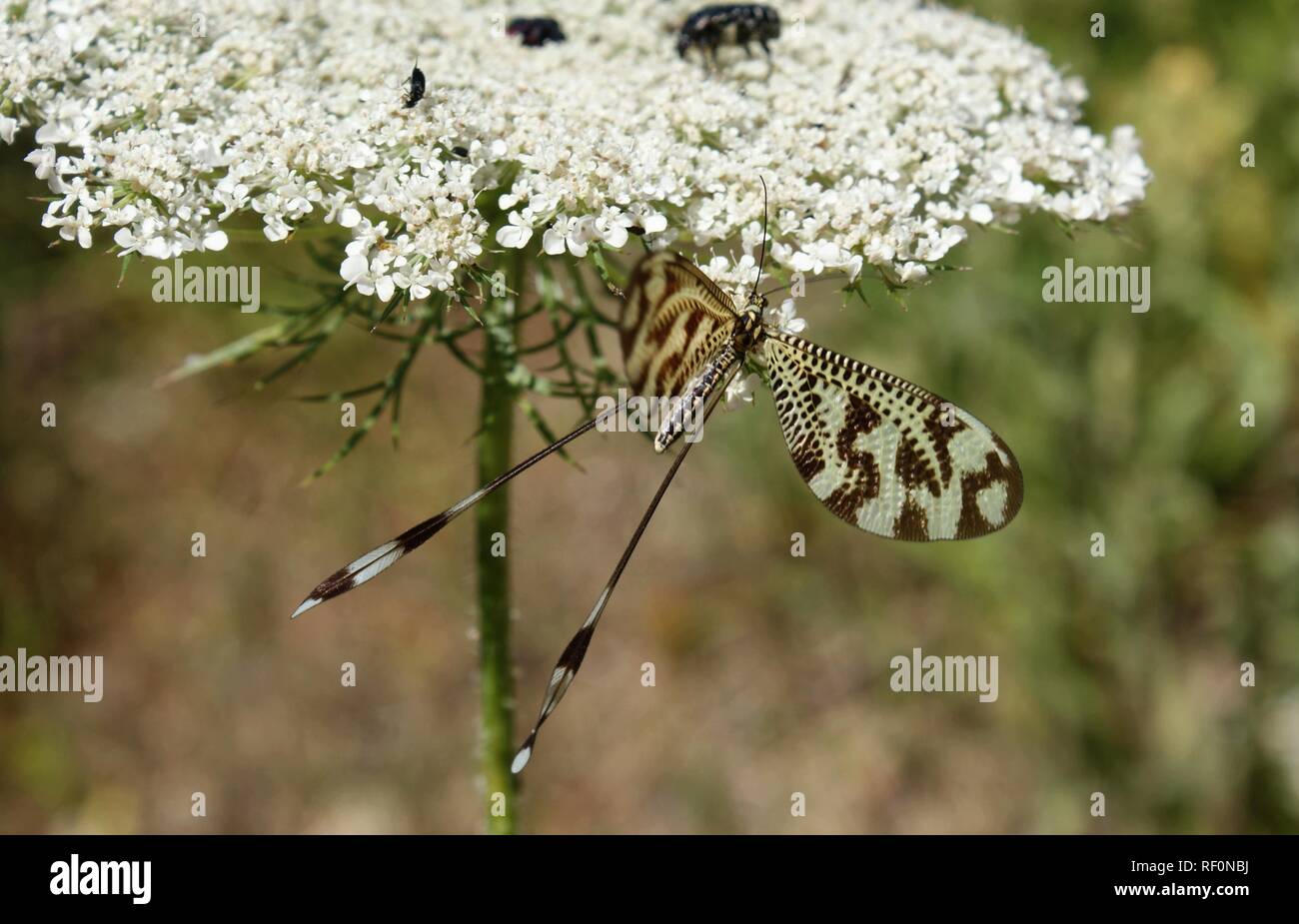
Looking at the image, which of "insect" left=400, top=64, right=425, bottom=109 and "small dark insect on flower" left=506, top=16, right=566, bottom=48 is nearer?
"insect" left=400, top=64, right=425, bottom=109

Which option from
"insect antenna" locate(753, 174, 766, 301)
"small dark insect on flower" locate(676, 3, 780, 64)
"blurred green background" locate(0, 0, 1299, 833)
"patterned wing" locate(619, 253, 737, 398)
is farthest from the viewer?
"blurred green background" locate(0, 0, 1299, 833)

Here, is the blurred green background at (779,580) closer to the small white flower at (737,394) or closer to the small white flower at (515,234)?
the small white flower at (515,234)

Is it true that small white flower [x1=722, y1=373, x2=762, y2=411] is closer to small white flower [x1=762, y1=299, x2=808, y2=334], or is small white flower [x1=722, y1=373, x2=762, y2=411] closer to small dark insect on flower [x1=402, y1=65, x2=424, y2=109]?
small white flower [x1=762, y1=299, x2=808, y2=334]

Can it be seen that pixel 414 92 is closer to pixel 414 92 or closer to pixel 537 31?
pixel 414 92

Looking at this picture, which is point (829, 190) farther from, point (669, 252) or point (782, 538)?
point (782, 538)

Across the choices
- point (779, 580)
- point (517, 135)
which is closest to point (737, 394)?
point (517, 135)

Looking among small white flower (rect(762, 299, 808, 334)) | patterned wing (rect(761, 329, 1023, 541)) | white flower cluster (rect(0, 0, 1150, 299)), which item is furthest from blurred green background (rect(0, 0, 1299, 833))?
small white flower (rect(762, 299, 808, 334))

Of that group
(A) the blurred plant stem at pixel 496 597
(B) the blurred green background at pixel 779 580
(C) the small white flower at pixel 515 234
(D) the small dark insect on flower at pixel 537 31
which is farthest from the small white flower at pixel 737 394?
(B) the blurred green background at pixel 779 580
